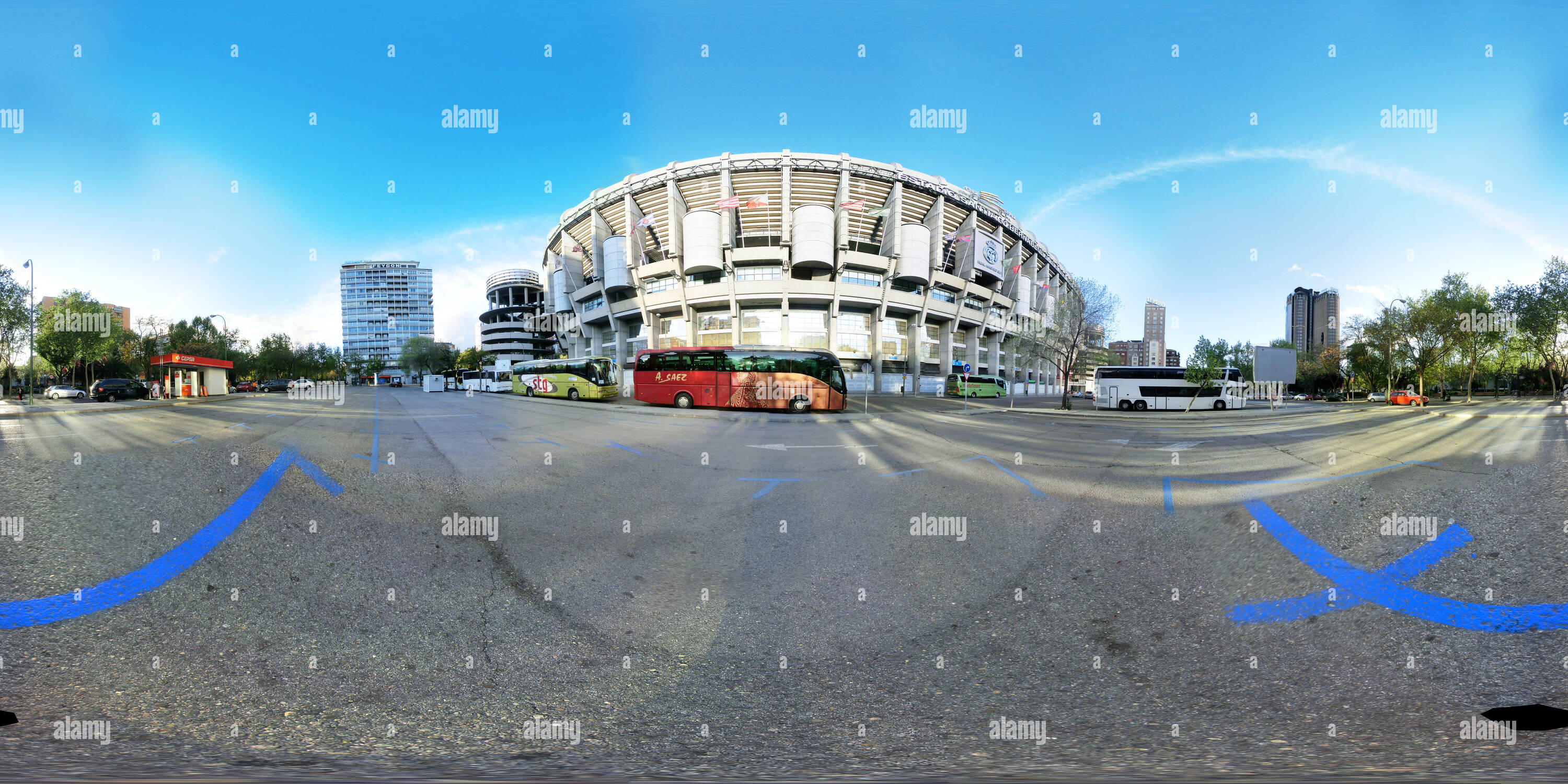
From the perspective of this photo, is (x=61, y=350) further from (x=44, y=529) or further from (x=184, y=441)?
(x=44, y=529)

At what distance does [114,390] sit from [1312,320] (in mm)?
146065

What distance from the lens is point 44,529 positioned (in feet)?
13.4

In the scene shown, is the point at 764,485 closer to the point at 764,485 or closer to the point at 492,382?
the point at 764,485

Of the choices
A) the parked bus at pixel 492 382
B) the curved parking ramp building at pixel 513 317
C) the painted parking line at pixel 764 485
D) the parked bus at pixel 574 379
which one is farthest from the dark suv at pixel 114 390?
the curved parking ramp building at pixel 513 317

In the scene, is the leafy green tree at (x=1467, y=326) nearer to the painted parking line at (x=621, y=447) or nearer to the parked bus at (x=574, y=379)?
the painted parking line at (x=621, y=447)

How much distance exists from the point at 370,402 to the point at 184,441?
17.4 meters

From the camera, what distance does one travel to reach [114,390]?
24688mm

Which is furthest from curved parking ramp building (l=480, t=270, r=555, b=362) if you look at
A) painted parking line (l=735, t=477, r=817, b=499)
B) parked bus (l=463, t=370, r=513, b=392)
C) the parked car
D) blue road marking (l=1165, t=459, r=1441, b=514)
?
blue road marking (l=1165, t=459, r=1441, b=514)

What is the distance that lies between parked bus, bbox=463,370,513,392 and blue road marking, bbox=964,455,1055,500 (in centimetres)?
4450

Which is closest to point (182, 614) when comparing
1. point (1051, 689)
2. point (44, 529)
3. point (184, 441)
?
point (44, 529)

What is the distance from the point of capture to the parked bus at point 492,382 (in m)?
45.8

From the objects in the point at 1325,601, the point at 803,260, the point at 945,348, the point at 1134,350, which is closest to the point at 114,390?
the point at 803,260

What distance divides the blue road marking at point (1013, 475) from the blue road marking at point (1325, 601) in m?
2.56

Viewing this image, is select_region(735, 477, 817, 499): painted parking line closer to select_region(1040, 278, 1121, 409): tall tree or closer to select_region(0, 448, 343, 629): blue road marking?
select_region(0, 448, 343, 629): blue road marking
